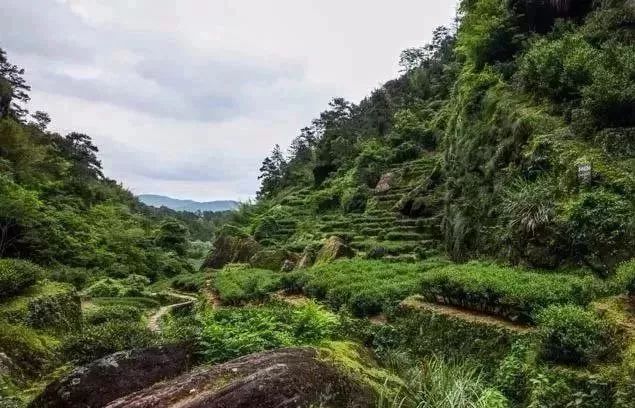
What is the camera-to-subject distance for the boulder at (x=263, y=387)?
3.11 m

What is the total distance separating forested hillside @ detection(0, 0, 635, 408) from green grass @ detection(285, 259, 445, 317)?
56 millimetres

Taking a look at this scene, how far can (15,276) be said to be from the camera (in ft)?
25.6

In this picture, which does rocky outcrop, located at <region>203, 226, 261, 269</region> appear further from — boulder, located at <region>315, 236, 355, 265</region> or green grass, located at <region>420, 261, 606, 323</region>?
green grass, located at <region>420, 261, 606, 323</region>

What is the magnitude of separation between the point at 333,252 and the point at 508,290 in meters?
9.72

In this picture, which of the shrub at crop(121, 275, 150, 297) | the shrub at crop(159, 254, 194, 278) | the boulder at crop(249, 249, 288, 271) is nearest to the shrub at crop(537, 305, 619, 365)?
the boulder at crop(249, 249, 288, 271)

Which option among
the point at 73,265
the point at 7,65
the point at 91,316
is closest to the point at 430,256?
the point at 91,316

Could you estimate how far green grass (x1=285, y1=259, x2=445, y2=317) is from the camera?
8602 millimetres

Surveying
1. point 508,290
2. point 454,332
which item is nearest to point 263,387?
point 454,332

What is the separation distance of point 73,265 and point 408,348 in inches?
764

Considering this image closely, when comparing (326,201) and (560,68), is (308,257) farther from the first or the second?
(326,201)

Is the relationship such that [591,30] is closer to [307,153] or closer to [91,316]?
[91,316]

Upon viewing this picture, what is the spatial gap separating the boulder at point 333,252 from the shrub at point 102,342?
33.5 feet

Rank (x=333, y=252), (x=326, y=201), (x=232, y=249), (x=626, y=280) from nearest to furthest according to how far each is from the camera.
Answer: (x=626, y=280), (x=333, y=252), (x=232, y=249), (x=326, y=201)

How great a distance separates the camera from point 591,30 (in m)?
12.4
